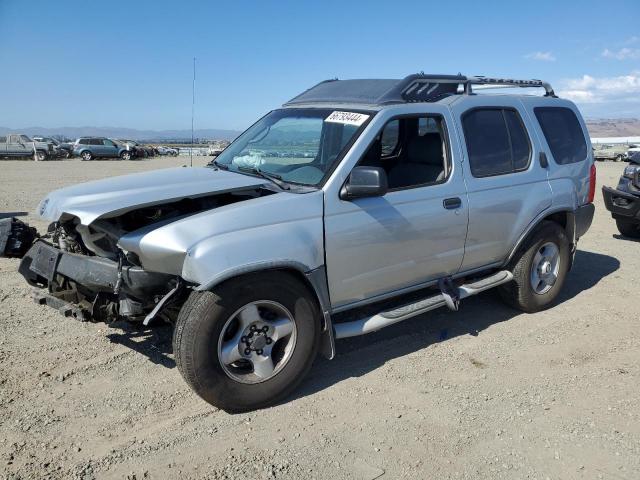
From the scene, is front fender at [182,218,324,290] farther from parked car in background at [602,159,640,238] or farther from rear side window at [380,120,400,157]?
parked car in background at [602,159,640,238]

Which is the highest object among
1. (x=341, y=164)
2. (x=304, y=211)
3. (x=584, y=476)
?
(x=341, y=164)

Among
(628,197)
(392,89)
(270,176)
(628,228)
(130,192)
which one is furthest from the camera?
(628,228)

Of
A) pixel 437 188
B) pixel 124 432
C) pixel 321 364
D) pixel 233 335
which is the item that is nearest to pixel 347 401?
pixel 321 364

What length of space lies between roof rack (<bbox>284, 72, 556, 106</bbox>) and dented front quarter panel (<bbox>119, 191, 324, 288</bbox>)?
1.17 meters

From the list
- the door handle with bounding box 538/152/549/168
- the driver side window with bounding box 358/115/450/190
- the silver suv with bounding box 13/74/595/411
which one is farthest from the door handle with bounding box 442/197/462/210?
the door handle with bounding box 538/152/549/168

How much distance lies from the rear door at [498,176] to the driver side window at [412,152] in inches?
8.4

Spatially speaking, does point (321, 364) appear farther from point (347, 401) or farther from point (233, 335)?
point (233, 335)

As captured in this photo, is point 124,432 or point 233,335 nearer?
point 124,432

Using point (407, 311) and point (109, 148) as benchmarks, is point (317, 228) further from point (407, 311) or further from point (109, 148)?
point (109, 148)

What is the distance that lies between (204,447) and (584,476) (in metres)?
2.12

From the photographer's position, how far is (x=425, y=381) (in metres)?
3.99

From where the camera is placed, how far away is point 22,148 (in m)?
37.2

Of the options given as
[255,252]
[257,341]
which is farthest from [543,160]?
[257,341]

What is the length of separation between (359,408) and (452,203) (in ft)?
5.86
